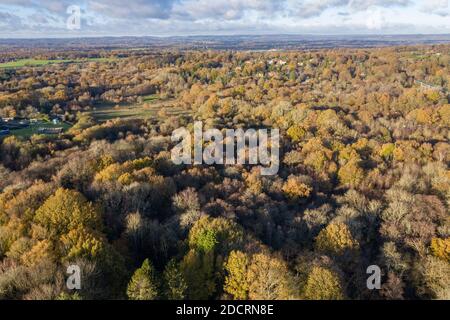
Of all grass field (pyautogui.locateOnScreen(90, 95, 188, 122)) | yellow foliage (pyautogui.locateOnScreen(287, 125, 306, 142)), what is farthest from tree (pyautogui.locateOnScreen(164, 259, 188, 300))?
grass field (pyautogui.locateOnScreen(90, 95, 188, 122))

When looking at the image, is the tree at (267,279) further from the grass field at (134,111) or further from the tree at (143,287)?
the grass field at (134,111)

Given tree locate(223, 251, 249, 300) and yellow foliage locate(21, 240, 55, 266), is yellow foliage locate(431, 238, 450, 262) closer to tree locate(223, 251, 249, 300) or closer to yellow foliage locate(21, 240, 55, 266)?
tree locate(223, 251, 249, 300)

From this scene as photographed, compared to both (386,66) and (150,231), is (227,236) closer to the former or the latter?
(150,231)

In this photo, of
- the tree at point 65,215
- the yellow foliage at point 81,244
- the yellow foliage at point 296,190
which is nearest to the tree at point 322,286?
the yellow foliage at point 81,244

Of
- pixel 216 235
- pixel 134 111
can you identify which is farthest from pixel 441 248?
pixel 134 111

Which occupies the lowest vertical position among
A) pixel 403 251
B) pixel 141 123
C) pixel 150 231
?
pixel 403 251

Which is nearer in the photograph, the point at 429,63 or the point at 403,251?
the point at 403,251
